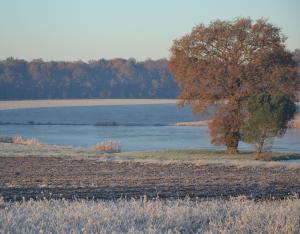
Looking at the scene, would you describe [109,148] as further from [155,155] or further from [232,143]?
[232,143]

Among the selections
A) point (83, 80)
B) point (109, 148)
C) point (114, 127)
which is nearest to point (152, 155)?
point (109, 148)

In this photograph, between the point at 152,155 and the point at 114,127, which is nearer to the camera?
the point at 152,155

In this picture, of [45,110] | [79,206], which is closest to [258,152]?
[79,206]

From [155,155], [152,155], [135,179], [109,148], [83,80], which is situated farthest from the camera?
[83,80]

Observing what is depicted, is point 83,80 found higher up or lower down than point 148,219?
higher up

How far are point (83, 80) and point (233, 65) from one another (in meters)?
119

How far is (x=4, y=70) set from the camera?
15912 cm

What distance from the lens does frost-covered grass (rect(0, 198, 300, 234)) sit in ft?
35.8

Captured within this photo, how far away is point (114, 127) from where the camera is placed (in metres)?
88.9

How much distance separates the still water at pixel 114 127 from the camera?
201 feet

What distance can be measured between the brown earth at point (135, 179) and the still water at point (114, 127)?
19.0 m

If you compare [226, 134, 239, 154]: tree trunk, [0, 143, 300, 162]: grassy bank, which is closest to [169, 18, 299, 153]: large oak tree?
[226, 134, 239, 154]: tree trunk

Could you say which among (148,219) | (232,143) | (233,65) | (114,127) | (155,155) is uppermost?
(233,65)

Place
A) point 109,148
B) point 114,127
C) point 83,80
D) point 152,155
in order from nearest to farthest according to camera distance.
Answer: point 152,155, point 109,148, point 114,127, point 83,80
